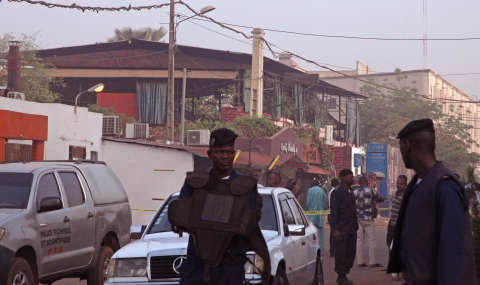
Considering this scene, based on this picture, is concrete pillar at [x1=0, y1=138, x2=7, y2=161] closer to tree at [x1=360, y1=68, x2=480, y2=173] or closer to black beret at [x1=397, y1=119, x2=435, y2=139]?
black beret at [x1=397, y1=119, x2=435, y2=139]

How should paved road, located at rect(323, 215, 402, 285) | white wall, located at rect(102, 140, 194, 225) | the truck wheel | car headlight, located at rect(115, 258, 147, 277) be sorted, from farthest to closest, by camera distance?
1. white wall, located at rect(102, 140, 194, 225)
2. paved road, located at rect(323, 215, 402, 285)
3. the truck wheel
4. car headlight, located at rect(115, 258, 147, 277)

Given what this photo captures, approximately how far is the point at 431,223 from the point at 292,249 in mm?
5041

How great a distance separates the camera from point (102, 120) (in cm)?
2575

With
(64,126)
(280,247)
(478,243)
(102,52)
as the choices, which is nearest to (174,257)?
(280,247)

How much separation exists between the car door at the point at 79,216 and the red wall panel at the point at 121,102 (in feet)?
99.9

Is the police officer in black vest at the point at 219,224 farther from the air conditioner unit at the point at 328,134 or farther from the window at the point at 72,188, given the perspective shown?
the air conditioner unit at the point at 328,134

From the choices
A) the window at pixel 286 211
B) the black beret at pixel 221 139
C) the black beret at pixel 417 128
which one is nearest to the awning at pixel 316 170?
the window at pixel 286 211

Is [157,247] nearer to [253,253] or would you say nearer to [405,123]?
[253,253]

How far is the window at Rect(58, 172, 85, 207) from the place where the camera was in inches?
393

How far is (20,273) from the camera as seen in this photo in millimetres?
8375

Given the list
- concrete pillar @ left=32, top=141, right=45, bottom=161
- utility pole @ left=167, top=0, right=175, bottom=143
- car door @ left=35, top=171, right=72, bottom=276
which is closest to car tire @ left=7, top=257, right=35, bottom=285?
car door @ left=35, top=171, right=72, bottom=276

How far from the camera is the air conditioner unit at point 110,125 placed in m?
26.1

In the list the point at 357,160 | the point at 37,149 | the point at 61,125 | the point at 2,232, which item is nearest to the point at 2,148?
the point at 37,149

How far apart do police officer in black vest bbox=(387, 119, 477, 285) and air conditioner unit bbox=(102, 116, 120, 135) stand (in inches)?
895
